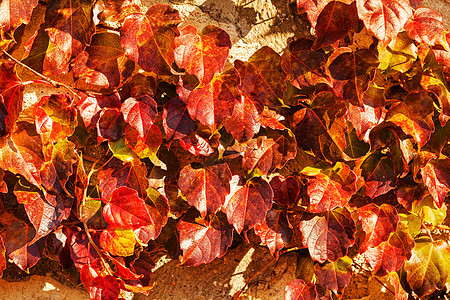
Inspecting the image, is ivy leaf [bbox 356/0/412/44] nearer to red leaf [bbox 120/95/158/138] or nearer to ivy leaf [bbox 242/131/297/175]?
ivy leaf [bbox 242/131/297/175]

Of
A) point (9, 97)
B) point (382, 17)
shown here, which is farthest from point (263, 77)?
point (9, 97)

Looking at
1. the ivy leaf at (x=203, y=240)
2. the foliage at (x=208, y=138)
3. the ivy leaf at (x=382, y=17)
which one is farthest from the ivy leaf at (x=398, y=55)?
the ivy leaf at (x=203, y=240)

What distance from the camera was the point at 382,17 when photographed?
3.66 feet

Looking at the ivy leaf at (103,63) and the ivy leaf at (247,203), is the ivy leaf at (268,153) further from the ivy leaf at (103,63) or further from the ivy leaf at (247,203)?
the ivy leaf at (103,63)

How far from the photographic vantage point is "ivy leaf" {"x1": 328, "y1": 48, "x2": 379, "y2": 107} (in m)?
1.23

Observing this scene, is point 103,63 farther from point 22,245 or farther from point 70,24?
point 22,245

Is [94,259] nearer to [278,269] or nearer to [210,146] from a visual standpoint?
[210,146]

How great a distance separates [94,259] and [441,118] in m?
1.08

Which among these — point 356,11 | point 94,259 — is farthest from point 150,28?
point 94,259

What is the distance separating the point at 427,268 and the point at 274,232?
54 cm

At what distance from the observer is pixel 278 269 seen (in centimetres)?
152

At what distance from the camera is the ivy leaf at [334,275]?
4.49ft

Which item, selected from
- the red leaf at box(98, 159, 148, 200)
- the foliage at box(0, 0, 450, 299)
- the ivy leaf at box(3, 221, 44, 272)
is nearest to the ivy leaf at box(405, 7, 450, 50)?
the foliage at box(0, 0, 450, 299)

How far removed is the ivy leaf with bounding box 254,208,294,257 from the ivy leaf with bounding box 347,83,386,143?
339 mm
